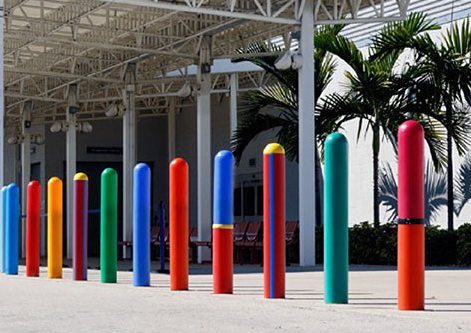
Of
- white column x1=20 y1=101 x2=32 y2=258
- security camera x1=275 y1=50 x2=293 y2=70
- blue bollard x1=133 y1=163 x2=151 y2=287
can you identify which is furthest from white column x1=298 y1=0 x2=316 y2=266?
white column x1=20 y1=101 x2=32 y2=258

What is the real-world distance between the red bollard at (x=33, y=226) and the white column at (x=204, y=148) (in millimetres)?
7888

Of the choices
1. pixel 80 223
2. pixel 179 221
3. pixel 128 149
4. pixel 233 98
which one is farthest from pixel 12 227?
pixel 233 98

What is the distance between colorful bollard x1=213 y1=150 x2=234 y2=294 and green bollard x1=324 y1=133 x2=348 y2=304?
61.0 inches

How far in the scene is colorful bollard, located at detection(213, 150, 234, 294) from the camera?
11484 mm

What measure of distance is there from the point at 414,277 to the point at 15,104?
28937 mm

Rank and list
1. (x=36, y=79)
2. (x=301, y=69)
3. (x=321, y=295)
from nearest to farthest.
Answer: (x=321, y=295)
(x=301, y=69)
(x=36, y=79)

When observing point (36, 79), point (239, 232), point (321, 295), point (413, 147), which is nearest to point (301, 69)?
point (239, 232)

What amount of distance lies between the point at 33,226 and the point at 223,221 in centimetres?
599

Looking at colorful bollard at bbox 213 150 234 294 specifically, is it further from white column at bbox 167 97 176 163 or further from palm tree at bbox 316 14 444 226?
white column at bbox 167 97 176 163

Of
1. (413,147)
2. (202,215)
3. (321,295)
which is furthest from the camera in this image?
(202,215)

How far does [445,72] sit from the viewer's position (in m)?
21.0

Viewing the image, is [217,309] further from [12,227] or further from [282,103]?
[282,103]

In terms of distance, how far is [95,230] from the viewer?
136 feet

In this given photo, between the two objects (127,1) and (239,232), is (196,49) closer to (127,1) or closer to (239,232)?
(239,232)
